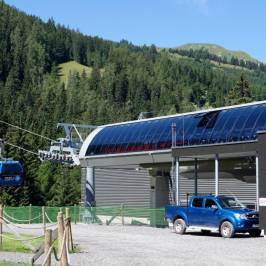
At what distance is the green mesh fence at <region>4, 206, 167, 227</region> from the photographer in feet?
113

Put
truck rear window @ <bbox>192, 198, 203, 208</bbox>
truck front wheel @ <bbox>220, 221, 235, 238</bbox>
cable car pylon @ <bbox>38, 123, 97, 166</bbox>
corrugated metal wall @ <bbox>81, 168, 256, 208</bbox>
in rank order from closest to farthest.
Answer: truck front wheel @ <bbox>220, 221, 235, 238</bbox>, truck rear window @ <bbox>192, 198, 203, 208</bbox>, corrugated metal wall @ <bbox>81, 168, 256, 208</bbox>, cable car pylon @ <bbox>38, 123, 97, 166</bbox>

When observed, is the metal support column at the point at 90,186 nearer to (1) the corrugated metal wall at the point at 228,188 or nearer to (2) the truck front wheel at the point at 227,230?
(1) the corrugated metal wall at the point at 228,188

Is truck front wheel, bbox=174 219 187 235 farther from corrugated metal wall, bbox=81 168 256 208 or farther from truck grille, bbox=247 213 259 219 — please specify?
corrugated metal wall, bbox=81 168 256 208

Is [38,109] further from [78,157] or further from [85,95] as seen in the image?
[78,157]

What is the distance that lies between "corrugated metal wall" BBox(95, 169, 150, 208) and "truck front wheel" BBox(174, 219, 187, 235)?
787 inches

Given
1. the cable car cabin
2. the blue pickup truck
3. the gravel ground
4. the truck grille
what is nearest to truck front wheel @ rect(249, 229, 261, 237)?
the blue pickup truck

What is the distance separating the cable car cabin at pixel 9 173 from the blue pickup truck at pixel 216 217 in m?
19.7

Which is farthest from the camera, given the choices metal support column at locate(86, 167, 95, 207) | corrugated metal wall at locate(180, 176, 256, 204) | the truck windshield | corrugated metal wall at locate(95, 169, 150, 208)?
corrugated metal wall at locate(95, 169, 150, 208)

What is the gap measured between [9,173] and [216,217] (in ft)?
77.6

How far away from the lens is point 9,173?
45656 mm

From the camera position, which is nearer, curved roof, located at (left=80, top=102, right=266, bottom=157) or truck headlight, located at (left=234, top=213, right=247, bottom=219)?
truck headlight, located at (left=234, top=213, right=247, bottom=219)

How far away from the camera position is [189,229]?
28109 millimetres

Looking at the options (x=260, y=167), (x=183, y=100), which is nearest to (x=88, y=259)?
(x=260, y=167)

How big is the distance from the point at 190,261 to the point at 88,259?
2.77 meters
